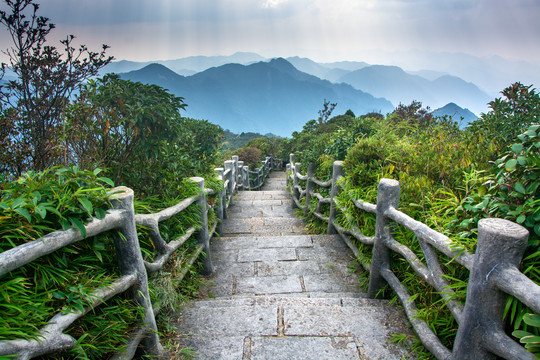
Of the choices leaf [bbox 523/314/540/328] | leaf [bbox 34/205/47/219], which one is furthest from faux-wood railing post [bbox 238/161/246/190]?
leaf [bbox 523/314/540/328]

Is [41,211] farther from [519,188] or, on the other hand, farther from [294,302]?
[519,188]

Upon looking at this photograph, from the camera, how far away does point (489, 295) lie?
138 cm

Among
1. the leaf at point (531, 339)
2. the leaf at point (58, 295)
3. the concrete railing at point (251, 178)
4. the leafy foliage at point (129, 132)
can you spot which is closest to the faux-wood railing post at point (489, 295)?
the leaf at point (531, 339)

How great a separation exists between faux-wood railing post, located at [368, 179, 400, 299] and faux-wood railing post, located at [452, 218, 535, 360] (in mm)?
1080

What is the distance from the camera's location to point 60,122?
308 cm

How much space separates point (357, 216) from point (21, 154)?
3631 millimetres

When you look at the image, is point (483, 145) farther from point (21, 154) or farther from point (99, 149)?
point (21, 154)

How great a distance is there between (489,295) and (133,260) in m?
1.93

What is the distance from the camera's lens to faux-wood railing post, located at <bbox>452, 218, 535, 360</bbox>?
1.30 m

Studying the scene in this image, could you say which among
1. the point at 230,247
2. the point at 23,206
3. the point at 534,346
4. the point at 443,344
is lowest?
the point at 230,247

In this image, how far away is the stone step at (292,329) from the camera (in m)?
1.94

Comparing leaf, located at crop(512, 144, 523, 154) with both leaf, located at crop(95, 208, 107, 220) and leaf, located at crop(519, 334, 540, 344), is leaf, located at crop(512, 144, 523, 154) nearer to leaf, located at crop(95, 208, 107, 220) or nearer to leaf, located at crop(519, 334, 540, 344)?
leaf, located at crop(519, 334, 540, 344)

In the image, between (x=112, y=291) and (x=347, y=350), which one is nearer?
(x=112, y=291)

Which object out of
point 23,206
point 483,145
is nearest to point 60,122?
point 23,206
